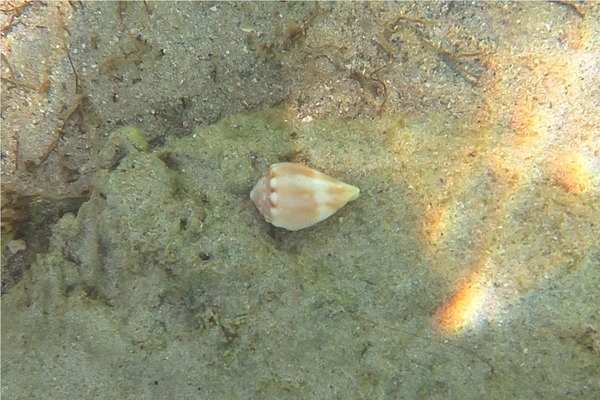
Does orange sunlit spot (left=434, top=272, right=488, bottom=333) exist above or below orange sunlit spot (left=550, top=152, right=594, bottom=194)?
below

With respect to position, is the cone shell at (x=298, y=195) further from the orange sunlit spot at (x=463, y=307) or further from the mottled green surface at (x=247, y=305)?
the orange sunlit spot at (x=463, y=307)

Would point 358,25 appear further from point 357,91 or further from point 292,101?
point 292,101

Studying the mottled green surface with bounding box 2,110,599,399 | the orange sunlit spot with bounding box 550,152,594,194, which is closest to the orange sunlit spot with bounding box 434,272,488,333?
the mottled green surface with bounding box 2,110,599,399

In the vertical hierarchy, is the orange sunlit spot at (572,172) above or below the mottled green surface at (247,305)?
above

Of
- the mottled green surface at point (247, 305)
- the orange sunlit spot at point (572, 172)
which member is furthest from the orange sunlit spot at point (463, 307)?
the orange sunlit spot at point (572, 172)

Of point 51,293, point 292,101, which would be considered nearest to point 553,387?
point 292,101

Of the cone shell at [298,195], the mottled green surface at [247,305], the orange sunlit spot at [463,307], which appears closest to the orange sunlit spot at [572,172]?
the mottled green surface at [247,305]

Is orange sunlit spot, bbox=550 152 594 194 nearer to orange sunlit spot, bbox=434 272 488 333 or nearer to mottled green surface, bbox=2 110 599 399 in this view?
mottled green surface, bbox=2 110 599 399

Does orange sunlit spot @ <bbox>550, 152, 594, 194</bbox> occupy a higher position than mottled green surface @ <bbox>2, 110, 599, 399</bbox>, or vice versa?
orange sunlit spot @ <bbox>550, 152, 594, 194</bbox>
